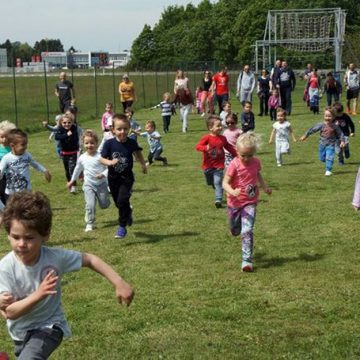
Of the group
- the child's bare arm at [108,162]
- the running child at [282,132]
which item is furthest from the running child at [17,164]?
the running child at [282,132]

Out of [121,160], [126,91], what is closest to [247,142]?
[121,160]

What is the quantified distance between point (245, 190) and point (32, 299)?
14.0ft

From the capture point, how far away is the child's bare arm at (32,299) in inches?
140

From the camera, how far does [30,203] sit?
3633 millimetres

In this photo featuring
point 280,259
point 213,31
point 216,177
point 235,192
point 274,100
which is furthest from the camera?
point 213,31

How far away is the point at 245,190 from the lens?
753 cm

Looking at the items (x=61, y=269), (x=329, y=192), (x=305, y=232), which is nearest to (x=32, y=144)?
(x=329, y=192)

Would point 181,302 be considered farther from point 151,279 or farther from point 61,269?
point 61,269

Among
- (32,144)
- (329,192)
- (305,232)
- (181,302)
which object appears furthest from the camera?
(32,144)

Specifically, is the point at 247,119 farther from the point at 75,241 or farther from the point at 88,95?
the point at 88,95

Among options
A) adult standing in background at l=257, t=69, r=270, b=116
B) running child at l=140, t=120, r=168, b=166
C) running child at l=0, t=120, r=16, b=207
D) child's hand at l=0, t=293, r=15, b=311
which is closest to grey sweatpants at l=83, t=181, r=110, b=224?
running child at l=0, t=120, r=16, b=207

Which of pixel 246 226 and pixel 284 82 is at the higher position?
pixel 284 82

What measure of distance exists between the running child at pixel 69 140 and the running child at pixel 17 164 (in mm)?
3765

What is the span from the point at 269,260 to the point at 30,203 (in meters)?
4.70
